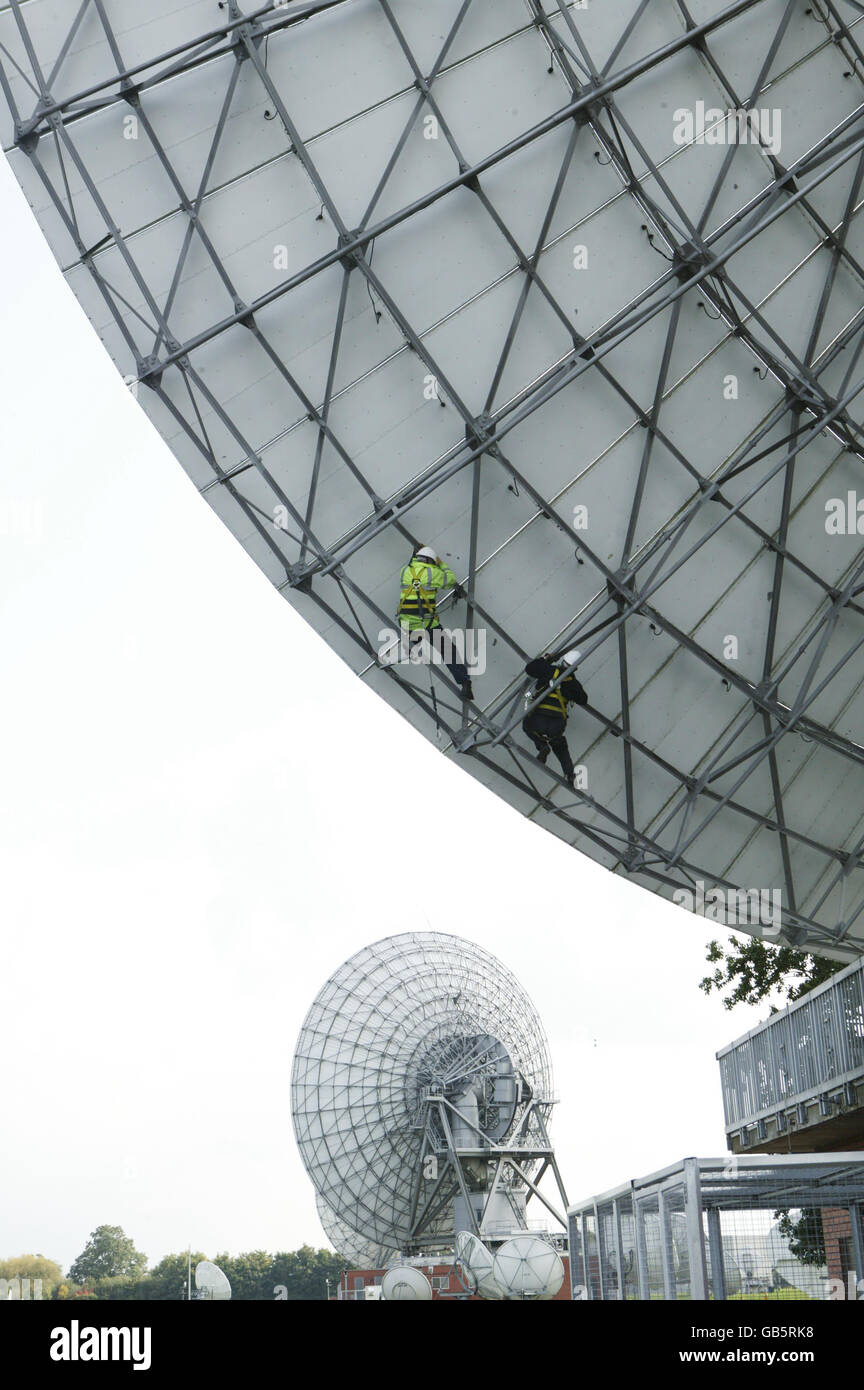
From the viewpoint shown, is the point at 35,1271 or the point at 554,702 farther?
the point at 35,1271

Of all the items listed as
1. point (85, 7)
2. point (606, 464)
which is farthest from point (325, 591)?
point (85, 7)

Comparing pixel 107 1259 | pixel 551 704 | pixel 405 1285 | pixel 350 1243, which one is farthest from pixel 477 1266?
pixel 107 1259

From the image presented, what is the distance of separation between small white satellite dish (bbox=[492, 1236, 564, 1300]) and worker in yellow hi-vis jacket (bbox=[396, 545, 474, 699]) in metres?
27.3

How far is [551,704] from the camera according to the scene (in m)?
19.6

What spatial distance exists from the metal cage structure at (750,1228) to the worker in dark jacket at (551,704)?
667 cm

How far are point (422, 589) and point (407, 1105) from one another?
1624 inches

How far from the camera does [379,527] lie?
708 inches

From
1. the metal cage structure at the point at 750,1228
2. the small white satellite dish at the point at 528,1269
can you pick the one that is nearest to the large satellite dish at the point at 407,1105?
the small white satellite dish at the point at 528,1269

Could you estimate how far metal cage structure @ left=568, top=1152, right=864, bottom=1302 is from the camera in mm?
19594

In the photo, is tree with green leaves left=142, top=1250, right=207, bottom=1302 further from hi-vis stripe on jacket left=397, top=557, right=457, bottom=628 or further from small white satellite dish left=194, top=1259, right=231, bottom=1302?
hi-vis stripe on jacket left=397, top=557, right=457, bottom=628

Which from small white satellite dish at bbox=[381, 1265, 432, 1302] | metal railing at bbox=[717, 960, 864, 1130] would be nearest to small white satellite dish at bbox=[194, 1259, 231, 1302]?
small white satellite dish at bbox=[381, 1265, 432, 1302]

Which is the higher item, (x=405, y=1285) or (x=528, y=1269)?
(x=528, y=1269)

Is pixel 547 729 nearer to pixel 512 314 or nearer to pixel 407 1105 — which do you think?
pixel 512 314
